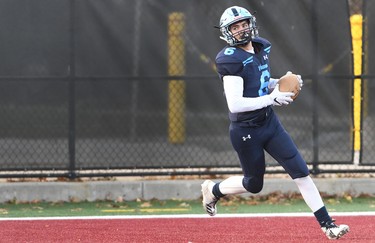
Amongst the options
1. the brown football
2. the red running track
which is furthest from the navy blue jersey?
the red running track

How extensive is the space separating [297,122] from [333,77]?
672mm

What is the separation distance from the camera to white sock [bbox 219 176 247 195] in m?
9.15

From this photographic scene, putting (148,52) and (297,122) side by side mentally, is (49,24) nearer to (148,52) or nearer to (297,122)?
(148,52)

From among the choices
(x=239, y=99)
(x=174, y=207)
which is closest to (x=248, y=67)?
(x=239, y=99)

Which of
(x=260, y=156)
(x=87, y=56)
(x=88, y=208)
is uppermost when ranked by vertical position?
(x=87, y=56)

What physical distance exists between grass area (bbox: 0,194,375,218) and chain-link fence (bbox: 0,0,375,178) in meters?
0.49

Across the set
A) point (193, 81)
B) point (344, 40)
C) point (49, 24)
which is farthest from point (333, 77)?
point (49, 24)

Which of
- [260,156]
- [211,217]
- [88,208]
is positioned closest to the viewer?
[260,156]

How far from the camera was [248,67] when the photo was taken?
8.47 metres

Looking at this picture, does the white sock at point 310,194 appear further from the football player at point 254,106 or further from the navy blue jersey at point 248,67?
the navy blue jersey at point 248,67

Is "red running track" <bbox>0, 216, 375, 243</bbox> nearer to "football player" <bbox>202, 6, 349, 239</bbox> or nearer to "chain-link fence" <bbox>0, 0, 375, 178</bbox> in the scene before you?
"football player" <bbox>202, 6, 349, 239</bbox>

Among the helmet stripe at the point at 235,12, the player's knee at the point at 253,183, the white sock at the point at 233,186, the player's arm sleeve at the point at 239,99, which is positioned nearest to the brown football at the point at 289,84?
the player's arm sleeve at the point at 239,99

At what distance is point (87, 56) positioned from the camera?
12.0m

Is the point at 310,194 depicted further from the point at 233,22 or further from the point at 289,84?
the point at 233,22
